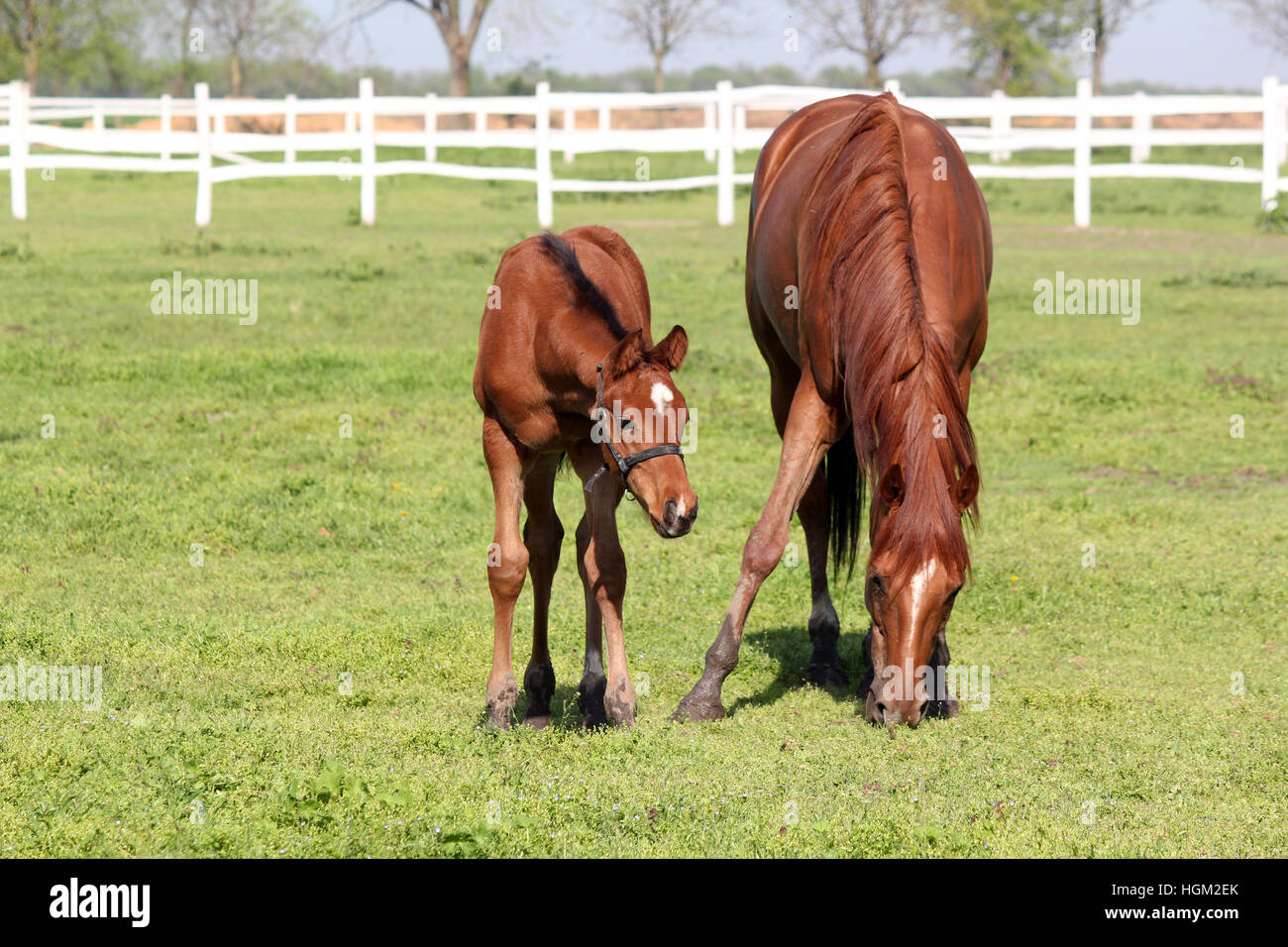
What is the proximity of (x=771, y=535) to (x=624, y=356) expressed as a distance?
1.47 m

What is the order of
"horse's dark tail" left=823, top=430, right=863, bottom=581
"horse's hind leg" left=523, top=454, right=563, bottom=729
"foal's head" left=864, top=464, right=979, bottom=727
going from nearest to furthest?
"foal's head" left=864, top=464, right=979, bottom=727, "horse's hind leg" left=523, top=454, right=563, bottom=729, "horse's dark tail" left=823, top=430, right=863, bottom=581

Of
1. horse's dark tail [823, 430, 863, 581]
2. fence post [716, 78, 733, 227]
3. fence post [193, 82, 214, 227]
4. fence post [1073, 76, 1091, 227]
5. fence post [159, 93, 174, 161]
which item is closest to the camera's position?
horse's dark tail [823, 430, 863, 581]

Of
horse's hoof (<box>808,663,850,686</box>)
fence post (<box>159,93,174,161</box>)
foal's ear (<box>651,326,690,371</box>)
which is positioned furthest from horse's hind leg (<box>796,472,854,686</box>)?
fence post (<box>159,93,174,161</box>)

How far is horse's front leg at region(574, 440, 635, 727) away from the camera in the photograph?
5.62 meters

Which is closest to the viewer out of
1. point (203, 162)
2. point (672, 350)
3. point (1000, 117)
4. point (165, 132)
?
point (672, 350)

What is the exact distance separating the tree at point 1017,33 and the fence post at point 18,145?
36.0 meters

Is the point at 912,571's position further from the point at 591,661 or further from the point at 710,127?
the point at 710,127

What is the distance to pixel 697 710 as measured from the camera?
6016mm

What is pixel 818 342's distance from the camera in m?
6.05

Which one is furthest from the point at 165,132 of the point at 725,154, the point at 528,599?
the point at 528,599

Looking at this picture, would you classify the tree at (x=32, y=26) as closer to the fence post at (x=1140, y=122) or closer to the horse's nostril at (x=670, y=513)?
the fence post at (x=1140, y=122)

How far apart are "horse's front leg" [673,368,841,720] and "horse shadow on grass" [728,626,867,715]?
0.24m

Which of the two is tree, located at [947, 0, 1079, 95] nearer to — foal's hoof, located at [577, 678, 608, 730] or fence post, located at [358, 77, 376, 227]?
fence post, located at [358, 77, 376, 227]

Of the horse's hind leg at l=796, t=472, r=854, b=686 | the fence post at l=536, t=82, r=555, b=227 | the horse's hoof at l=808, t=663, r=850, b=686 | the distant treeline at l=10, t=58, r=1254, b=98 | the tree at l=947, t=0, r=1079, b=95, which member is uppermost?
the distant treeline at l=10, t=58, r=1254, b=98
